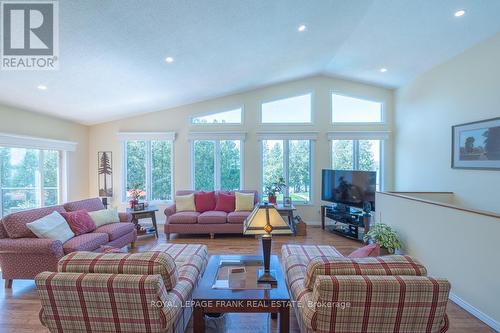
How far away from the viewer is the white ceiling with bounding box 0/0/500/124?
117 inches

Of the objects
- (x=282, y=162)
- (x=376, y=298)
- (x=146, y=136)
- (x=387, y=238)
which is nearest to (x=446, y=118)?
(x=387, y=238)

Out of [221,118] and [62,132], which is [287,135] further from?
[62,132]

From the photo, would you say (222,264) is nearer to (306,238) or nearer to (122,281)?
(122,281)

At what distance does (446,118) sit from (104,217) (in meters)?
6.27

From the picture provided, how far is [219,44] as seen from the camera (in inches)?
150

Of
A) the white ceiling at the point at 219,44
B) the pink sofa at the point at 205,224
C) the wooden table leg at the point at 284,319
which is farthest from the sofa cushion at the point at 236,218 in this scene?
the wooden table leg at the point at 284,319

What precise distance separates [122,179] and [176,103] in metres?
2.38

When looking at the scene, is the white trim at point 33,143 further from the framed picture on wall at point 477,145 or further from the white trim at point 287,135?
the framed picture on wall at point 477,145

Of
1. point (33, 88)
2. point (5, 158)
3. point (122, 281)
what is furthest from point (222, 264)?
point (5, 158)

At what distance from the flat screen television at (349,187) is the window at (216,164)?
7.14 ft

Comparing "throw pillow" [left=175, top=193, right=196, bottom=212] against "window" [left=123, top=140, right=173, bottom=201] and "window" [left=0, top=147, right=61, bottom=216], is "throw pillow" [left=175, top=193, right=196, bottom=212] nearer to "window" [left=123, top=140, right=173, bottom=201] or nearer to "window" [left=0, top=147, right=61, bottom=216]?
"window" [left=123, top=140, right=173, bottom=201]

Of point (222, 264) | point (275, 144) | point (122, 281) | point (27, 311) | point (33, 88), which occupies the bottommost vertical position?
point (27, 311)

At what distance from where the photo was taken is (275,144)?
667 cm

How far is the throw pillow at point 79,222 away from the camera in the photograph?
377 cm
